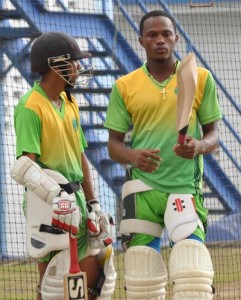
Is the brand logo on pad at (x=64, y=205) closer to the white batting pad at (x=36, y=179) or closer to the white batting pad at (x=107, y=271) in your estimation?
the white batting pad at (x=36, y=179)

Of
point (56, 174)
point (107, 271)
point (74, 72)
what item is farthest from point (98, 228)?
point (74, 72)

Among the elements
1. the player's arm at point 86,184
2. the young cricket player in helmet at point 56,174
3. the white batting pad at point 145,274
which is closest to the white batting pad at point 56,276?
the young cricket player in helmet at point 56,174

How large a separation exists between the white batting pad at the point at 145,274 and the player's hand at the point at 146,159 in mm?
489

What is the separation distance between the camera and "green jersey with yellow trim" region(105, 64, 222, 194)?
7625mm

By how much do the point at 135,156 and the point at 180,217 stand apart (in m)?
0.47

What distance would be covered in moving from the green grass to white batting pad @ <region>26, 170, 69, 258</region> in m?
3.68

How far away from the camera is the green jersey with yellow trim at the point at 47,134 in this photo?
732 centimetres

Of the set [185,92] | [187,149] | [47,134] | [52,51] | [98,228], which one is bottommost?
[98,228]

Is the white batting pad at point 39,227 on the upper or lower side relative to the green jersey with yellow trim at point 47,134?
lower

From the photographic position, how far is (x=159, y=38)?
769 cm

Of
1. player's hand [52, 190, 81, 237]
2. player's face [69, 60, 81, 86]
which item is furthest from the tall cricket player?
player's hand [52, 190, 81, 237]

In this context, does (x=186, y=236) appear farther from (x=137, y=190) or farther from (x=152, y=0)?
(x=152, y=0)

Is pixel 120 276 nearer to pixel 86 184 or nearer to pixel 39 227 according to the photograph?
pixel 86 184

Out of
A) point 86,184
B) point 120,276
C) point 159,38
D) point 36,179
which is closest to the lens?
point 36,179
